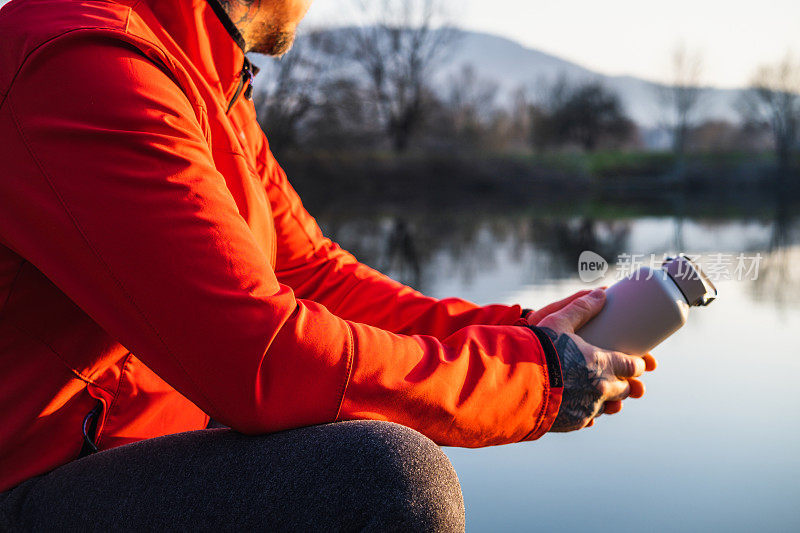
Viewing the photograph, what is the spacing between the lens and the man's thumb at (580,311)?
1.00m

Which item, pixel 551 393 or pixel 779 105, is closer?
pixel 551 393

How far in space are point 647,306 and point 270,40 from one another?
66 centimetres

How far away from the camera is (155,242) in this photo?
721 mm

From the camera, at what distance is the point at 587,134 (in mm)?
27078

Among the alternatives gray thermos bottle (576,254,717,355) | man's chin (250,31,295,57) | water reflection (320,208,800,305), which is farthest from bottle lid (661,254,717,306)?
water reflection (320,208,800,305)

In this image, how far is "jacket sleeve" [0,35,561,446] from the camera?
0.72 meters

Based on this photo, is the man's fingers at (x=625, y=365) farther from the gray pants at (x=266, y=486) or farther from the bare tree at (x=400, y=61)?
the bare tree at (x=400, y=61)

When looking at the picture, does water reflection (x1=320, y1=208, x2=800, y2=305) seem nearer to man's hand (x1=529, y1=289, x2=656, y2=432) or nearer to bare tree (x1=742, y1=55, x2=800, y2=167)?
man's hand (x1=529, y1=289, x2=656, y2=432)

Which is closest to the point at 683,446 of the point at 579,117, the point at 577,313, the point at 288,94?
the point at 577,313

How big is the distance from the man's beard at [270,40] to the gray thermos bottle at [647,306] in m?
0.60

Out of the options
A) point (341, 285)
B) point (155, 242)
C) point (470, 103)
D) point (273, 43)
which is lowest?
point (470, 103)

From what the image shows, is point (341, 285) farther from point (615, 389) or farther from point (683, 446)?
point (683, 446)

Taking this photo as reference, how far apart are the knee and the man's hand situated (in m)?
0.21

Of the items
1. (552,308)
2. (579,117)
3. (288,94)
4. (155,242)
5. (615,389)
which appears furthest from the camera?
(579,117)
